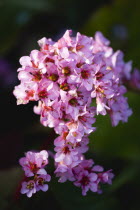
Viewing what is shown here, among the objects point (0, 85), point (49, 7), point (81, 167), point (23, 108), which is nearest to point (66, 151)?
point (81, 167)

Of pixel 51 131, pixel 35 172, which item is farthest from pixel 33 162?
pixel 51 131

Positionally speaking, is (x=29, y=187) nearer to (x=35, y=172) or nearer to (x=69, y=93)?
(x=35, y=172)

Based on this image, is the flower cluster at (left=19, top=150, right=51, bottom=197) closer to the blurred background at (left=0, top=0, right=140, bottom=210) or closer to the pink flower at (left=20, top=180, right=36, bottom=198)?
the pink flower at (left=20, top=180, right=36, bottom=198)

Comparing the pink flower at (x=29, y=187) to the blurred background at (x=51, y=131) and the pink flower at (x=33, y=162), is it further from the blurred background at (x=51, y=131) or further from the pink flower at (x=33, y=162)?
the blurred background at (x=51, y=131)

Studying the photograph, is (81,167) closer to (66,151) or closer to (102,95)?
(66,151)

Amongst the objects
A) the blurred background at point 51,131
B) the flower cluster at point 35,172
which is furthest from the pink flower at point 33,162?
the blurred background at point 51,131

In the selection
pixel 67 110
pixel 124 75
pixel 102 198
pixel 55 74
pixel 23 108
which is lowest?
pixel 102 198
